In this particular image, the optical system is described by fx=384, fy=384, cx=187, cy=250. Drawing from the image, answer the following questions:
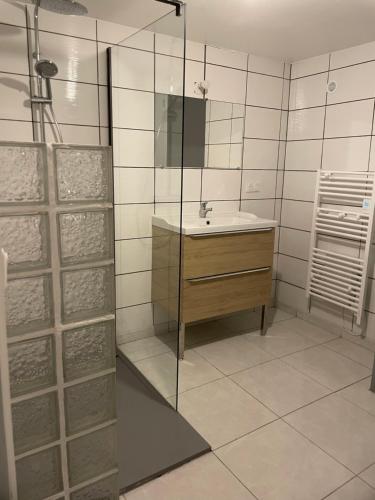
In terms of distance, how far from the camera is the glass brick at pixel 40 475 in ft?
3.03

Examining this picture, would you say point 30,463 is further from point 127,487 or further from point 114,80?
point 114,80

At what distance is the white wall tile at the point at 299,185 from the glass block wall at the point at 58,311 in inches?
91.5

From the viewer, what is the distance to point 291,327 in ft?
9.78

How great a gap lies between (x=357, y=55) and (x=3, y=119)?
2.22 meters

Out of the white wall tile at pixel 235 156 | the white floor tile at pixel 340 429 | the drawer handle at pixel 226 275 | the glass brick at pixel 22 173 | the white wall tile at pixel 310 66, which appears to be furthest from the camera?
the white wall tile at pixel 235 156

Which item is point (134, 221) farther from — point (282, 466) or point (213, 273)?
point (282, 466)

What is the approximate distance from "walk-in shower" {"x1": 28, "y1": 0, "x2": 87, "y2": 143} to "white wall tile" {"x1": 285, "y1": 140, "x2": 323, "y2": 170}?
178 cm

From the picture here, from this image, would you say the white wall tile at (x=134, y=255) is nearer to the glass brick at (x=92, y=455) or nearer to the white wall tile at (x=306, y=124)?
the glass brick at (x=92, y=455)

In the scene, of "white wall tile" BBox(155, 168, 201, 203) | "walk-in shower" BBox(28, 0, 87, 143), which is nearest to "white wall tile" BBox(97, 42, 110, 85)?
"walk-in shower" BBox(28, 0, 87, 143)

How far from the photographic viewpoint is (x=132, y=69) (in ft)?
6.88

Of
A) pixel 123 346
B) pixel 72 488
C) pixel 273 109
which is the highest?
pixel 273 109

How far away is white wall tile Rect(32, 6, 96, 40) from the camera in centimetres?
198

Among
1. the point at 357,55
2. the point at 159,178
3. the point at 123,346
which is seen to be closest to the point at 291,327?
the point at 123,346

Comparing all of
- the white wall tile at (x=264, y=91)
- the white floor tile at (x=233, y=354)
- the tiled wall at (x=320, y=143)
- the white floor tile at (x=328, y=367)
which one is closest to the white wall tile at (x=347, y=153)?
the tiled wall at (x=320, y=143)
